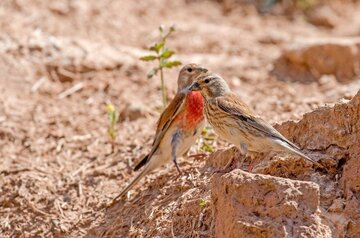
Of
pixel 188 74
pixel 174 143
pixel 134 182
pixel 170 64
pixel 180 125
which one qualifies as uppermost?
pixel 170 64

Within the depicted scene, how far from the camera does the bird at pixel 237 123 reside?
6.04 meters

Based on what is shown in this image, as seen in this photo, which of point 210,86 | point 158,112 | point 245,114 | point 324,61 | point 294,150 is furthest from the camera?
point 324,61

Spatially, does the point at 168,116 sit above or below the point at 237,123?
below

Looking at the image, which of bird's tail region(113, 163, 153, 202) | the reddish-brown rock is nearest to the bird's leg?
bird's tail region(113, 163, 153, 202)

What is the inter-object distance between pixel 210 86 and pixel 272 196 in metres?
2.05

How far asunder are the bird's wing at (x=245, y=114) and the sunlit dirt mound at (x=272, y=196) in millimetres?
154

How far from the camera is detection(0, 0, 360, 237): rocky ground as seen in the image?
528cm

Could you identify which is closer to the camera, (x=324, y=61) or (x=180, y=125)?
(x=180, y=125)

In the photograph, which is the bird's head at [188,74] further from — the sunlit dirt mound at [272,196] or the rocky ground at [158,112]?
the sunlit dirt mound at [272,196]

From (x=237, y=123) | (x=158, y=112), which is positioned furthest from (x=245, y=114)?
(x=158, y=112)

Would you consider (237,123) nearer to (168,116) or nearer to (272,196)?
(168,116)

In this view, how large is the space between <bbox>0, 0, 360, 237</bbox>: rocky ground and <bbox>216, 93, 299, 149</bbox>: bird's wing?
157 millimetres

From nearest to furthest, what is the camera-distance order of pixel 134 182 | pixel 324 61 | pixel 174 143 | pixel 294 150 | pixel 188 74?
1. pixel 294 150
2. pixel 134 182
3. pixel 174 143
4. pixel 188 74
5. pixel 324 61

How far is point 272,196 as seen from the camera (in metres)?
5.00
